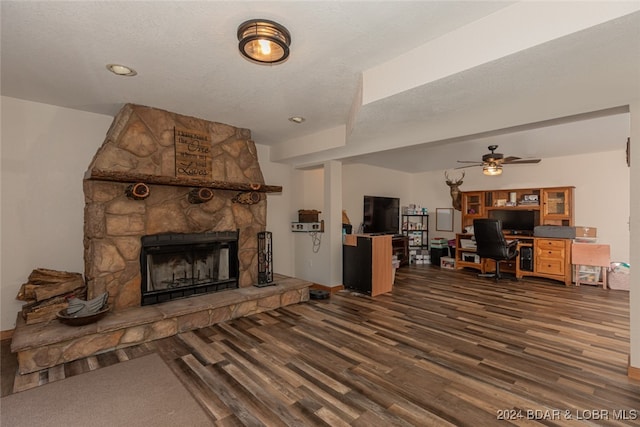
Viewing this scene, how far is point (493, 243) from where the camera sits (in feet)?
18.4

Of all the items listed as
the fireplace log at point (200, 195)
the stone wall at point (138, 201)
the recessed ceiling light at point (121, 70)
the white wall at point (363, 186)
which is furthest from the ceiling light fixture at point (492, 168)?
the recessed ceiling light at point (121, 70)

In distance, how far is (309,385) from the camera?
7.15ft

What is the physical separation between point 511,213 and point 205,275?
20.7ft

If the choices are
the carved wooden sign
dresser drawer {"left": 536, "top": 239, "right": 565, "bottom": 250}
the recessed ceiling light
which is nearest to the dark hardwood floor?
dresser drawer {"left": 536, "top": 239, "right": 565, "bottom": 250}

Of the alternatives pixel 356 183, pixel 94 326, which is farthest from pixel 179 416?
pixel 356 183

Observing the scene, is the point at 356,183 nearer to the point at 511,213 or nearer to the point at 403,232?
the point at 403,232

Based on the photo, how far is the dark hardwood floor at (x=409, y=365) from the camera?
1.89 metres

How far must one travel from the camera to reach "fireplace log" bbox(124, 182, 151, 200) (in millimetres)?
3121

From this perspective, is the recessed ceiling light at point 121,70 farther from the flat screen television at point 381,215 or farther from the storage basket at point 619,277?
the storage basket at point 619,277

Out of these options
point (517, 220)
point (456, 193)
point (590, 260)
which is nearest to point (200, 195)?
point (456, 193)

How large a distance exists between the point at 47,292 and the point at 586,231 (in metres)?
8.27

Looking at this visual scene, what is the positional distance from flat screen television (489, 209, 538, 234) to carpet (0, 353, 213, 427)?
21.7ft

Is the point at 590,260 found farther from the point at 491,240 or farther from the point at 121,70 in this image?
the point at 121,70

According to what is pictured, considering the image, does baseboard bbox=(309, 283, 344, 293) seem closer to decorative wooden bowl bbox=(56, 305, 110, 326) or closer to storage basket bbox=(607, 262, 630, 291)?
decorative wooden bowl bbox=(56, 305, 110, 326)
